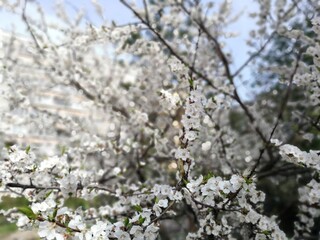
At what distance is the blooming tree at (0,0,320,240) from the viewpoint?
2.63 m

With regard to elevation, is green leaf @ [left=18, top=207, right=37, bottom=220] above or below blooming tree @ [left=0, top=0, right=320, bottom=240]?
below

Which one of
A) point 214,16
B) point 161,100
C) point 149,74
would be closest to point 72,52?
point 149,74

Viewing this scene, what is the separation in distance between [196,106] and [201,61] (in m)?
3.97

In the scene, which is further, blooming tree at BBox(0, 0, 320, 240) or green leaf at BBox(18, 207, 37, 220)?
blooming tree at BBox(0, 0, 320, 240)

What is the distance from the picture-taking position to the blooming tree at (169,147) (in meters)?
2.63

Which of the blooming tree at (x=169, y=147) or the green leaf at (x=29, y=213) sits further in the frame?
the blooming tree at (x=169, y=147)

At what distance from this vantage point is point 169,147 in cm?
556

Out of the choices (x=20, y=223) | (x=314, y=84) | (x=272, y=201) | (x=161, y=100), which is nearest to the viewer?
(x=20, y=223)

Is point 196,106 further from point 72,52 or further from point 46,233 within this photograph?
point 72,52

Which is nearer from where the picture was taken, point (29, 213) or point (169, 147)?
point (29, 213)

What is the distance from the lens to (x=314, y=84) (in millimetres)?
3510

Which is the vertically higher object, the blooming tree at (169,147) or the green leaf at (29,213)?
the blooming tree at (169,147)

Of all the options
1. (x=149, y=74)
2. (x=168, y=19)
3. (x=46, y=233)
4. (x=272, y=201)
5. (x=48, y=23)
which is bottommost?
(x=46, y=233)

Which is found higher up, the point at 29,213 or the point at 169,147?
the point at 169,147
